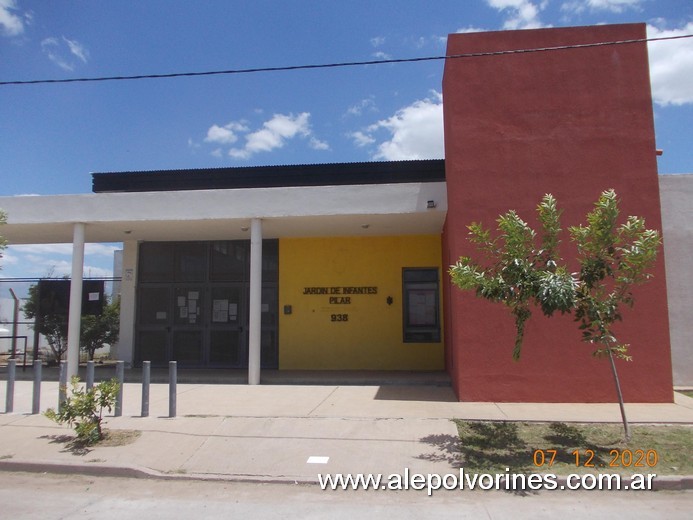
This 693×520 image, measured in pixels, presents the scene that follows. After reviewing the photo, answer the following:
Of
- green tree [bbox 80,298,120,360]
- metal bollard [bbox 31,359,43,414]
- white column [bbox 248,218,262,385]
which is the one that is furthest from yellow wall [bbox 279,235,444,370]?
metal bollard [bbox 31,359,43,414]

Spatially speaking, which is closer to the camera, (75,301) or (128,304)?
(75,301)

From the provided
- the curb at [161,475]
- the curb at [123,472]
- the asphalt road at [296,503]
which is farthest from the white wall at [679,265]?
the curb at [123,472]

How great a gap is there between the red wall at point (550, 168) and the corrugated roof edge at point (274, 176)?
5.44 metres

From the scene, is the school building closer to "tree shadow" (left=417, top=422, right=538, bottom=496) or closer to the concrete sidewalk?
the concrete sidewalk

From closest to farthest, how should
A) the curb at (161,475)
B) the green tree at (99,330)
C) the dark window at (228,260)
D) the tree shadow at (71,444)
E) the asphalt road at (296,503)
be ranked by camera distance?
the asphalt road at (296,503) → the curb at (161,475) → the tree shadow at (71,444) → the dark window at (228,260) → the green tree at (99,330)

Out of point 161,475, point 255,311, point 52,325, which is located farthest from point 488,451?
point 52,325

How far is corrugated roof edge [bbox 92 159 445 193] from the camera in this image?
51.6 ft

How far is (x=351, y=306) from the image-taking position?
14.6m

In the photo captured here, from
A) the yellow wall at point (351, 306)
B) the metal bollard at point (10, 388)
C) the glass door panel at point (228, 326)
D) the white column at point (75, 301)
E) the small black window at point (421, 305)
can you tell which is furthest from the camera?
the glass door panel at point (228, 326)

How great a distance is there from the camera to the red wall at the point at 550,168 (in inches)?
364

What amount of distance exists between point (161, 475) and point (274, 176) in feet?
36.2

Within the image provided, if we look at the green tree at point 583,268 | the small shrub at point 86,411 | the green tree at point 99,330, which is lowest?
the small shrub at point 86,411

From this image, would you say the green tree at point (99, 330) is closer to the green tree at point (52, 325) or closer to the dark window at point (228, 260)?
the green tree at point (52, 325)
